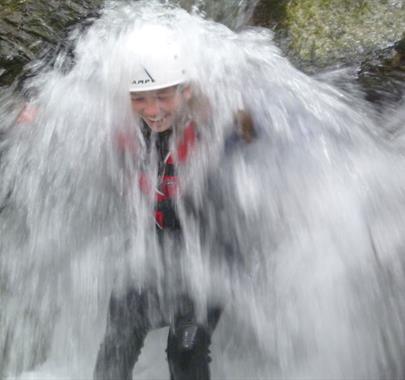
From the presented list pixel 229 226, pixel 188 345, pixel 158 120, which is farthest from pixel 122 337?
pixel 158 120

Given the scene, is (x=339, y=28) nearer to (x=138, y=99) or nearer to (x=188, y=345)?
(x=138, y=99)

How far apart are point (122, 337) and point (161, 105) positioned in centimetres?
138

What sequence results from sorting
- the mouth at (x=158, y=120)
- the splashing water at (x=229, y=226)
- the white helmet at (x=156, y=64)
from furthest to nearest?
the splashing water at (x=229, y=226)
the mouth at (x=158, y=120)
the white helmet at (x=156, y=64)

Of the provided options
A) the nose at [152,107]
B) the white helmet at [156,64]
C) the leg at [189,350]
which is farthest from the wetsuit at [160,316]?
the white helmet at [156,64]

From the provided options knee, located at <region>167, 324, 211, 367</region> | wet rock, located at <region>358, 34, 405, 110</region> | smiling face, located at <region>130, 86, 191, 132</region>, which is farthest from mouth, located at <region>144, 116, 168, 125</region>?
wet rock, located at <region>358, 34, 405, 110</region>

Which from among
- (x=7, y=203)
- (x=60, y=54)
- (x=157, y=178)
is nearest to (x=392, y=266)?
(x=157, y=178)

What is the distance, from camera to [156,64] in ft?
9.93

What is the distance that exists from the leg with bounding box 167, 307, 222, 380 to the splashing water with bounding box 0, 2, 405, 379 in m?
0.26

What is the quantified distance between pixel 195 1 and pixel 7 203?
3.31m

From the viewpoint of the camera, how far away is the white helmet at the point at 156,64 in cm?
303

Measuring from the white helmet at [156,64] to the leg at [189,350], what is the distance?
134 centimetres

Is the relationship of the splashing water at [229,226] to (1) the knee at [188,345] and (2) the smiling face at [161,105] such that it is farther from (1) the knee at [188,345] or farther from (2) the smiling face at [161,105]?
(1) the knee at [188,345]

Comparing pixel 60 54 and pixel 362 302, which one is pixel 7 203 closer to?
pixel 60 54

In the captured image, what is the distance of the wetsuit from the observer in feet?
10.4
